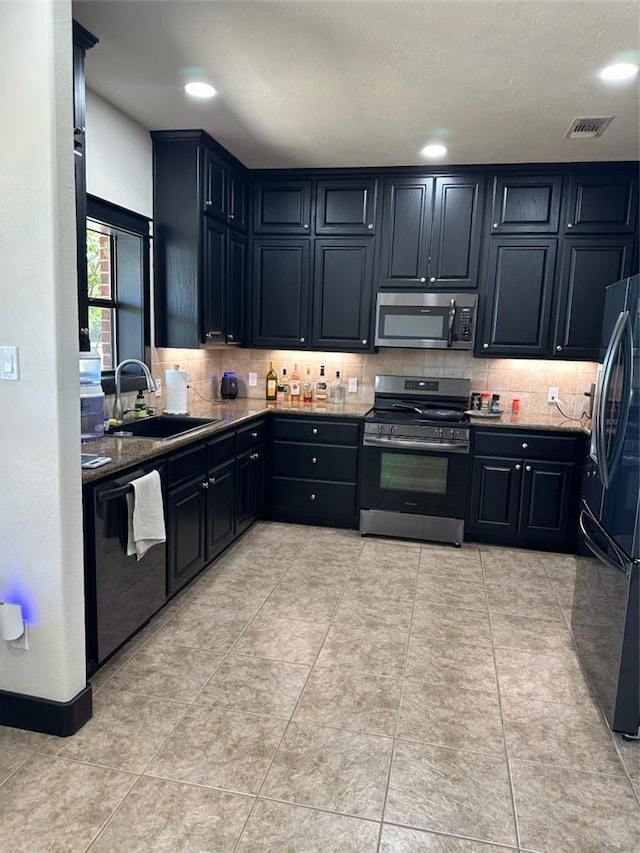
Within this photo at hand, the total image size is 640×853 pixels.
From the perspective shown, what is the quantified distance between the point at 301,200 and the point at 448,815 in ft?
12.8

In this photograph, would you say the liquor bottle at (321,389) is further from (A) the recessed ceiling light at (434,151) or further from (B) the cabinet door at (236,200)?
(A) the recessed ceiling light at (434,151)

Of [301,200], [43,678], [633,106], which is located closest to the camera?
[43,678]

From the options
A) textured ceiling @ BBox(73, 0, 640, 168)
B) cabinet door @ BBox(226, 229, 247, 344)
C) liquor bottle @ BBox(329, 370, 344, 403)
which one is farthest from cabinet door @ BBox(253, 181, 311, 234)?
liquor bottle @ BBox(329, 370, 344, 403)

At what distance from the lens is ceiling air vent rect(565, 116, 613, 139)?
3.17m

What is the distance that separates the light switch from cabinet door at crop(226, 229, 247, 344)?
2.41 metres

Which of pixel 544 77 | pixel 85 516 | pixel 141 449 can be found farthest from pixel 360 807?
pixel 544 77

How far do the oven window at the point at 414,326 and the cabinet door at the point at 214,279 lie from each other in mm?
1192

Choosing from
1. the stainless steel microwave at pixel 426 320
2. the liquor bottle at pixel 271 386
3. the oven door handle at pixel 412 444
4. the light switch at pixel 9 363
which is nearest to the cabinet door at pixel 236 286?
the liquor bottle at pixel 271 386

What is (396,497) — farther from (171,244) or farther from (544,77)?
(544,77)

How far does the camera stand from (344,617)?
301cm

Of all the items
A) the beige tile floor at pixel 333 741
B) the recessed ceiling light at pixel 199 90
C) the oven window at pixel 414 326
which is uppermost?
the recessed ceiling light at pixel 199 90

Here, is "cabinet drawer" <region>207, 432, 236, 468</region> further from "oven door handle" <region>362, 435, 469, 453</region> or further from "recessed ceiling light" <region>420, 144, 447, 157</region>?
"recessed ceiling light" <region>420, 144, 447, 157</region>

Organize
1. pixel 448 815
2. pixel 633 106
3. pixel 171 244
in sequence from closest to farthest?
pixel 448 815 < pixel 633 106 < pixel 171 244

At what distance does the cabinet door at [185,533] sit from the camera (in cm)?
290
